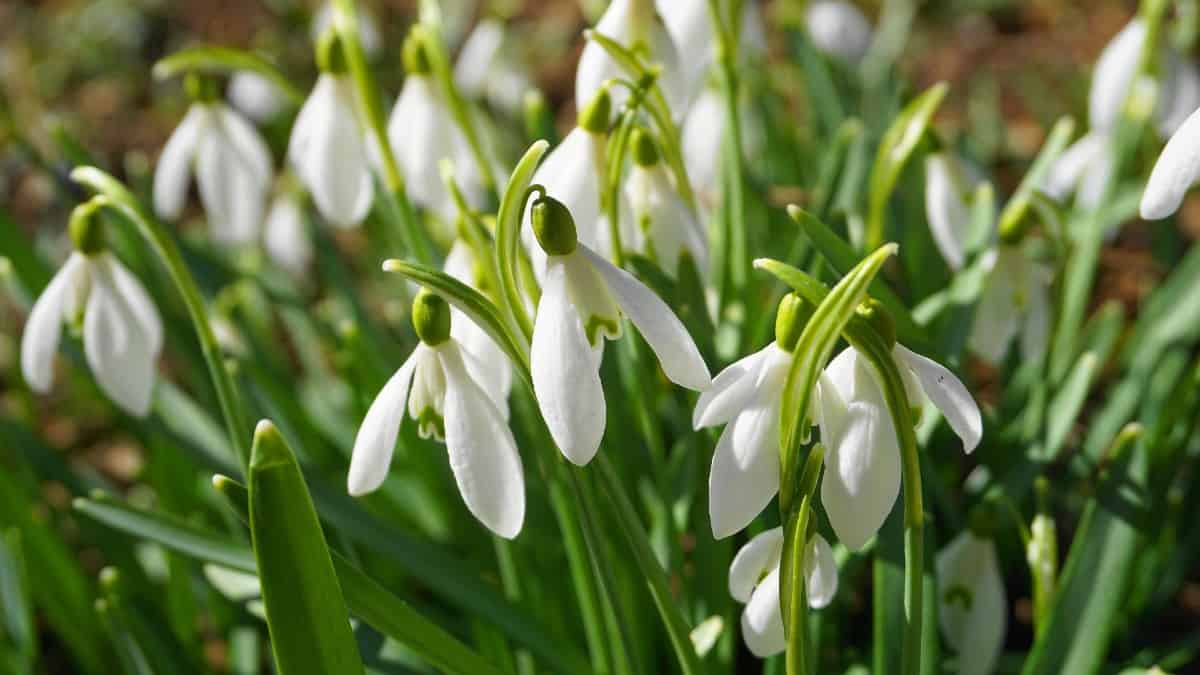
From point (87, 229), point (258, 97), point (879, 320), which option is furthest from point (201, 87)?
point (258, 97)

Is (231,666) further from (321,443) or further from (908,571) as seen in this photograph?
(908,571)

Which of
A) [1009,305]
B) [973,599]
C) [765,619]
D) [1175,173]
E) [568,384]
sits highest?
[1175,173]

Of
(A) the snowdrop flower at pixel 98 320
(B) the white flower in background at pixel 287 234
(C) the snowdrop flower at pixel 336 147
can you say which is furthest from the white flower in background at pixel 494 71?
(A) the snowdrop flower at pixel 98 320

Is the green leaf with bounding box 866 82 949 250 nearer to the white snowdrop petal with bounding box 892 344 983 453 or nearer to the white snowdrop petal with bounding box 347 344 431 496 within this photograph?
the white snowdrop petal with bounding box 892 344 983 453

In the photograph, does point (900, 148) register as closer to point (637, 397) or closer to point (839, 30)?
point (637, 397)

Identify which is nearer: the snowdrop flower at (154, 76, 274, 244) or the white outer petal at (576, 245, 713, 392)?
the white outer petal at (576, 245, 713, 392)

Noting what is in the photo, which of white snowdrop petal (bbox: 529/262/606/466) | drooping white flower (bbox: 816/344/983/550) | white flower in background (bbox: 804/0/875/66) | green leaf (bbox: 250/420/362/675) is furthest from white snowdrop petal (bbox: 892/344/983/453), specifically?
white flower in background (bbox: 804/0/875/66)

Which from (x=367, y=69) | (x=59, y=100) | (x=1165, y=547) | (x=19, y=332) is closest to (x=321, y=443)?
(x=367, y=69)
